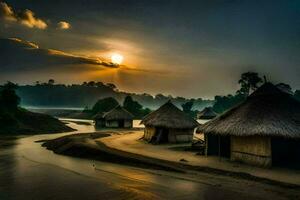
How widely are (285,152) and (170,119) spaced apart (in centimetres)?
1235

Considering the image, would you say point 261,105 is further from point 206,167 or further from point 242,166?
point 206,167

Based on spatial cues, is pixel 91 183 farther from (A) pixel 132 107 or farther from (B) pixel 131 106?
(A) pixel 132 107

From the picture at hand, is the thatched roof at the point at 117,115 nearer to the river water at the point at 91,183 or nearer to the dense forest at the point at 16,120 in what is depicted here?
the dense forest at the point at 16,120

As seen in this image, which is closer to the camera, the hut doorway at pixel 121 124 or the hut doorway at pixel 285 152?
the hut doorway at pixel 285 152

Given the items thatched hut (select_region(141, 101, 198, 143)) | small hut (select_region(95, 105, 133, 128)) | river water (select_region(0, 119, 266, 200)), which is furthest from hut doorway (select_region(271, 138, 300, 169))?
small hut (select_region(95, 105, 133, 128))

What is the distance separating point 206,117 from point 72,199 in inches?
1965

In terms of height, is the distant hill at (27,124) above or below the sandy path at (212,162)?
above

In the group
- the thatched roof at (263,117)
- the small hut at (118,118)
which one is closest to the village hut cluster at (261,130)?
the thatched roof at (263,117)

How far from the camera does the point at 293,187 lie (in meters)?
15.0

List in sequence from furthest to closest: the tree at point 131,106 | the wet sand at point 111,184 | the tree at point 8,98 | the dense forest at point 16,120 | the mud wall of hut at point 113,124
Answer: the tree at point 131,106 → the mud wall of hut at point 113,124 → the tree at point 8,98 → the dense forest at point 16,120 → the wet sand at point 111,184

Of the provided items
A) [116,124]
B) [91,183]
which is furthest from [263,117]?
[116,124]

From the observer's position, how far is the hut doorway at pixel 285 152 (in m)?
20.6

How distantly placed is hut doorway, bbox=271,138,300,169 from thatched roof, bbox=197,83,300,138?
184 centimetres

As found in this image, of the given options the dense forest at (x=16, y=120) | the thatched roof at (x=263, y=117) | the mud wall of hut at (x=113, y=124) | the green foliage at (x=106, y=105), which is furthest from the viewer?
the green foliage at (x=106, y=105)
